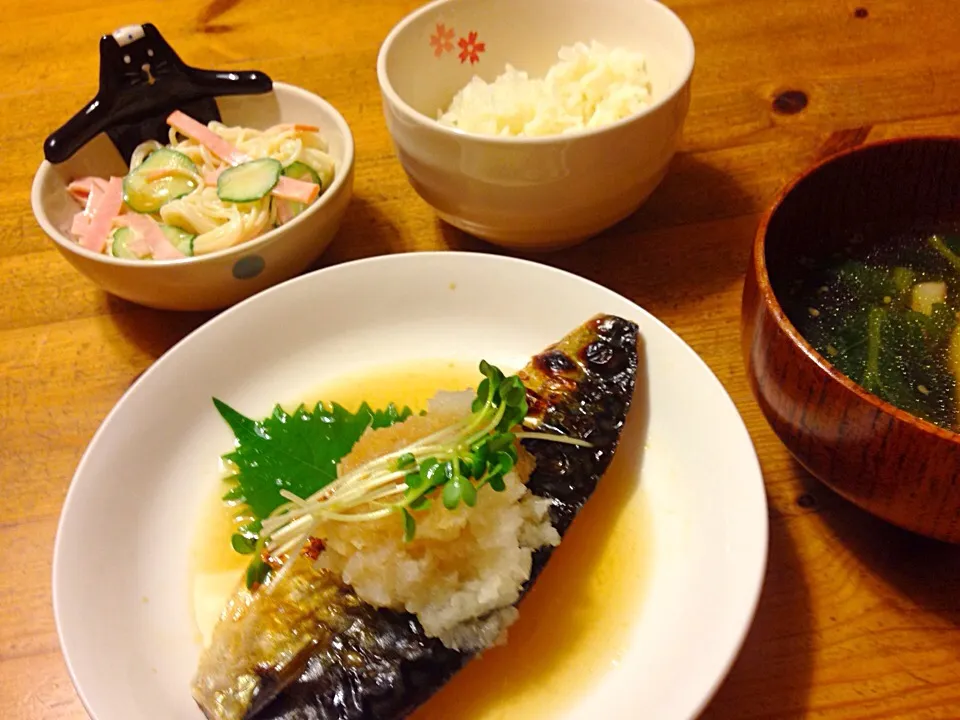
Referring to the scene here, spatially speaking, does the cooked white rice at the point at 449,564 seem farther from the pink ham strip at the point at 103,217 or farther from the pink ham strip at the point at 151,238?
the pink ham strip at the point at 103,217

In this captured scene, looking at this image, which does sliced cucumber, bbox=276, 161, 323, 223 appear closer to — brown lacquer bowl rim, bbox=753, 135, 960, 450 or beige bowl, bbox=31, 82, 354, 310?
beige bowl, bbox=31, 82, 354, 310

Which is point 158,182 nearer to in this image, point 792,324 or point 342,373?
point 342,373

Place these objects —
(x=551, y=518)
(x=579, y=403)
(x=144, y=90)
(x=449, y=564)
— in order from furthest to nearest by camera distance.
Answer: (x=144, y=90) → (x=579, y=403) → (x=551, y=518) → (x=449, y=564)

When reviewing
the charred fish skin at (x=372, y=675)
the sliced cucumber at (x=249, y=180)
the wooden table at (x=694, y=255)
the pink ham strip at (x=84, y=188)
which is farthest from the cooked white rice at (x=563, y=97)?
the charred fish skin at (x=372, y=675)

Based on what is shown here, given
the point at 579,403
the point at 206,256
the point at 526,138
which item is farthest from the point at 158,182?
the point at 579,403

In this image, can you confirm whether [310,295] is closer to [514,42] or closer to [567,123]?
[567,123]

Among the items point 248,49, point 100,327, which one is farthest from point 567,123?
point 248,49

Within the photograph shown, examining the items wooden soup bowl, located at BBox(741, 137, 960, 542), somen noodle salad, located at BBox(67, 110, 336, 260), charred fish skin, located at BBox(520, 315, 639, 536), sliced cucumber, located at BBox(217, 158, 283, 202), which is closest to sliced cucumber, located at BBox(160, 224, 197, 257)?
somen noodle salad, located at BBox(67, 110, 336, 260)
